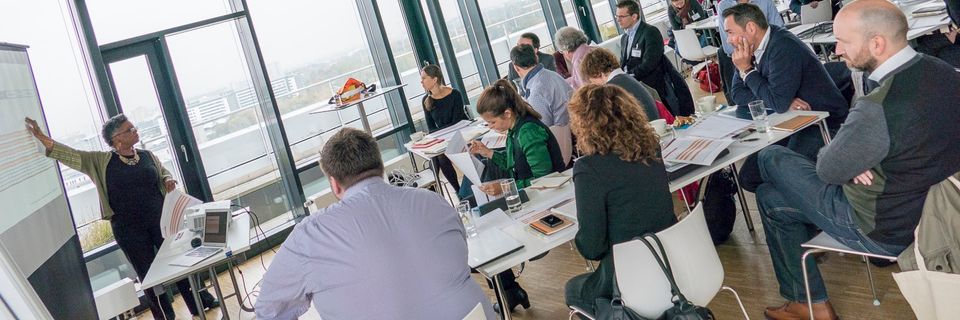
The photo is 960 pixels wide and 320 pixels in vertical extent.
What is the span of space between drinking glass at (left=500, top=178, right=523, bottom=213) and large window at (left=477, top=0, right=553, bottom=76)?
6072 millimetres

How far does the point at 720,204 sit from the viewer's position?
166 inches

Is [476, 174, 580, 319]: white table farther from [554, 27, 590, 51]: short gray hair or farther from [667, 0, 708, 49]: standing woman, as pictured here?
[667, 0, 708, 49]: standing woman

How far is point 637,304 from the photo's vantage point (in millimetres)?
2531

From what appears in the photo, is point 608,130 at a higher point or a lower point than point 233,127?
lower

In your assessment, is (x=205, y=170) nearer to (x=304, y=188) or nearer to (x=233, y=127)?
(x=233, y=127)

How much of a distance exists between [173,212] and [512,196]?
2.43 m

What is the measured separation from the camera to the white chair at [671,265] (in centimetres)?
244

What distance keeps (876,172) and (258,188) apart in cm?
592

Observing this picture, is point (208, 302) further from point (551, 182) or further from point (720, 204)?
point (720, 204)

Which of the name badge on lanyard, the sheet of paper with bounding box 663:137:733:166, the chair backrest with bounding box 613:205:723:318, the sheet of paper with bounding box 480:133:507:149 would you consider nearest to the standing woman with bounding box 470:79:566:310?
the sheet of paper with bounding box 663:137:733:166

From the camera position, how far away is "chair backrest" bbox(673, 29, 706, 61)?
8094mm

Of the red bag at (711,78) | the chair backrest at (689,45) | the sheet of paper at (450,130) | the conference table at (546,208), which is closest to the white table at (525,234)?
the conference table at (546,208)

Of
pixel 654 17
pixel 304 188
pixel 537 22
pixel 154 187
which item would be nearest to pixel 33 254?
pixel 154 187

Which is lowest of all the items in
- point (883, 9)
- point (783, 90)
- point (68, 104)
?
point (783, 90)
